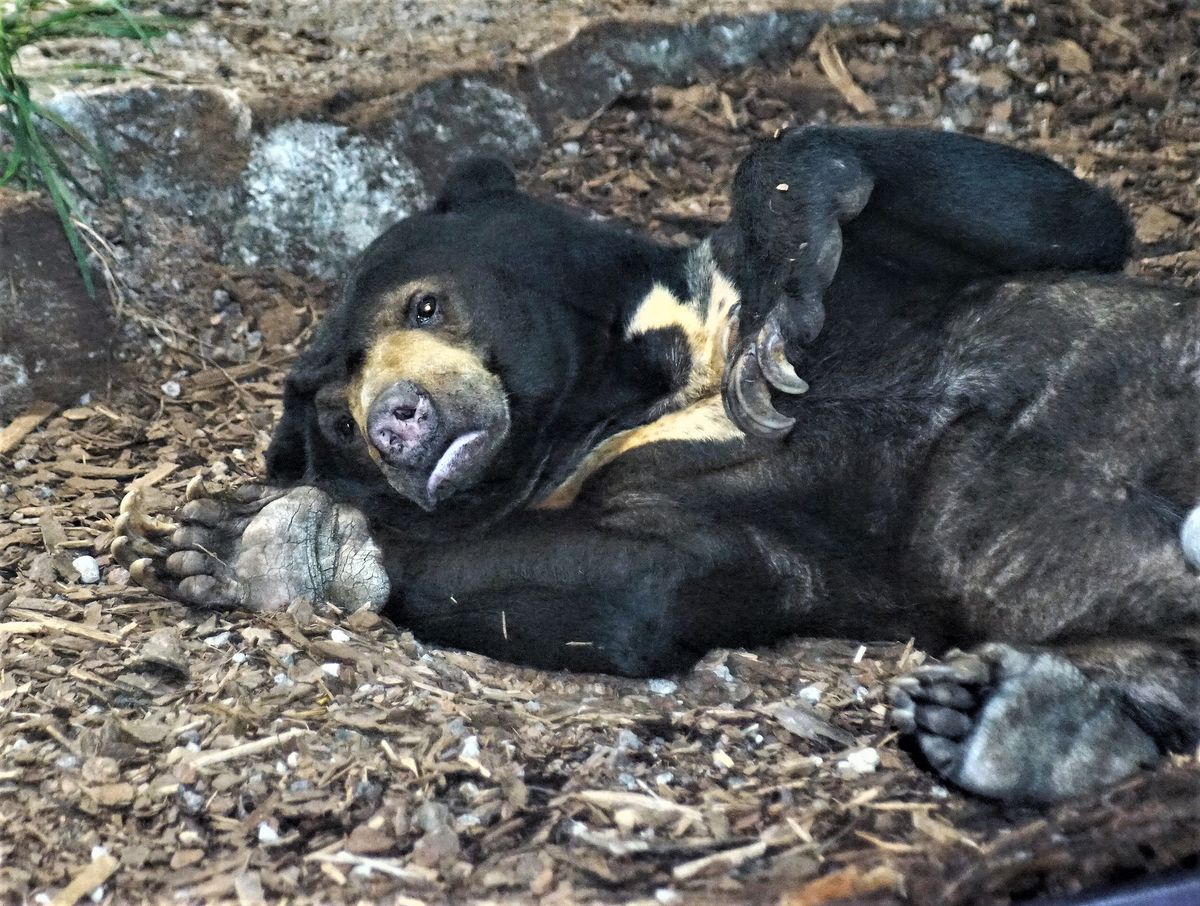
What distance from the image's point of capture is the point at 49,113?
4.63 meters

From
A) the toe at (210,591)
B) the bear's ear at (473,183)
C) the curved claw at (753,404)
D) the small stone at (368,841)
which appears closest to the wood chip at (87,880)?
the small stone at (368,841)

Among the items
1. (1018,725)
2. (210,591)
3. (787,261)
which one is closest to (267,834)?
(210,591)

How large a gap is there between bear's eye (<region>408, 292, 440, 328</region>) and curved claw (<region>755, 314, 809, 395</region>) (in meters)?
1.04

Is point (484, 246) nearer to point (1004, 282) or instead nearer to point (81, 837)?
point (1004, 282)

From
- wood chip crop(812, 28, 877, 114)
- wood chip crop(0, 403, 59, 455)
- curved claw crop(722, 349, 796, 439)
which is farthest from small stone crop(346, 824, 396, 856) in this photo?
wood chip crop(812, 28, 877, 114)

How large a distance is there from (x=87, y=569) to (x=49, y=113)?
1850 mm

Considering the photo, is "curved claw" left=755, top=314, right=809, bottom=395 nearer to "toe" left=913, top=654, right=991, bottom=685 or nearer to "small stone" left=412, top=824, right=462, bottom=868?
"toe" left=913, top=654, right=991, bottom=685

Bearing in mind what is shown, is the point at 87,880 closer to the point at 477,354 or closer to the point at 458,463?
the point at 458,463

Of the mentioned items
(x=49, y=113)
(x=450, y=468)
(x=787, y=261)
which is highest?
(x=49, y=113)

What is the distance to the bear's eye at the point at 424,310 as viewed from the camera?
4012 mm

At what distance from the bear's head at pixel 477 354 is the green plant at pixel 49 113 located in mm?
1228

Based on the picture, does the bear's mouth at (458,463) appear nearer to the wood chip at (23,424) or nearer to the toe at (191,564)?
the toe at (191,564)

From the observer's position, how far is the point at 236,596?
366cm

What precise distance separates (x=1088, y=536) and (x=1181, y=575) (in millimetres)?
246
